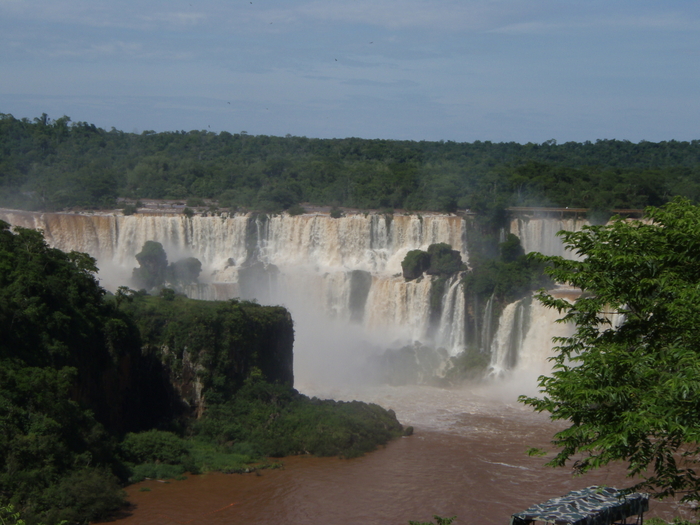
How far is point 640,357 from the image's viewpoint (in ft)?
27.3

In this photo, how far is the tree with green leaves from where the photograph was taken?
784 centimetres

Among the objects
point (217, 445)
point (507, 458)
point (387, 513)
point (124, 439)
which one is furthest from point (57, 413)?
point (507, 458)

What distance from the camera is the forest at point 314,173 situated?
48.3m

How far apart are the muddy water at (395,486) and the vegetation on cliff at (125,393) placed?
797 mm

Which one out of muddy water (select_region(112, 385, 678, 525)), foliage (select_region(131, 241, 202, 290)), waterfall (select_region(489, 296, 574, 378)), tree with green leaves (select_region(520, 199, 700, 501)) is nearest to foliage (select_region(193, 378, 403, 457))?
muddy water (select_region(112, 385, 678, 525))

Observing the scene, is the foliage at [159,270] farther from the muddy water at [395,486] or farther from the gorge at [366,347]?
the muddy water at [395,486]

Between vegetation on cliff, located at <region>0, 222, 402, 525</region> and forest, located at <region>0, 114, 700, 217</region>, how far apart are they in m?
20.7

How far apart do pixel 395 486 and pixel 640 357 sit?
1417 cm

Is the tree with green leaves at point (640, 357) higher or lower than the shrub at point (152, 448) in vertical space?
higher

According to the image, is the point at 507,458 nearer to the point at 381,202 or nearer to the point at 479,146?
the point at 381,202

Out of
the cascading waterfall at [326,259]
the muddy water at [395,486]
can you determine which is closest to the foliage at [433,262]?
the cascading waterfall at [326,259]

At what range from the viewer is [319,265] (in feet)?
147

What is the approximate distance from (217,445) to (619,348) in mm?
16854

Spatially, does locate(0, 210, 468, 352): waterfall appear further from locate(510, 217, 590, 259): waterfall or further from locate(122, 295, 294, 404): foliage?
locate(122, 295, 294, 404): foliage
